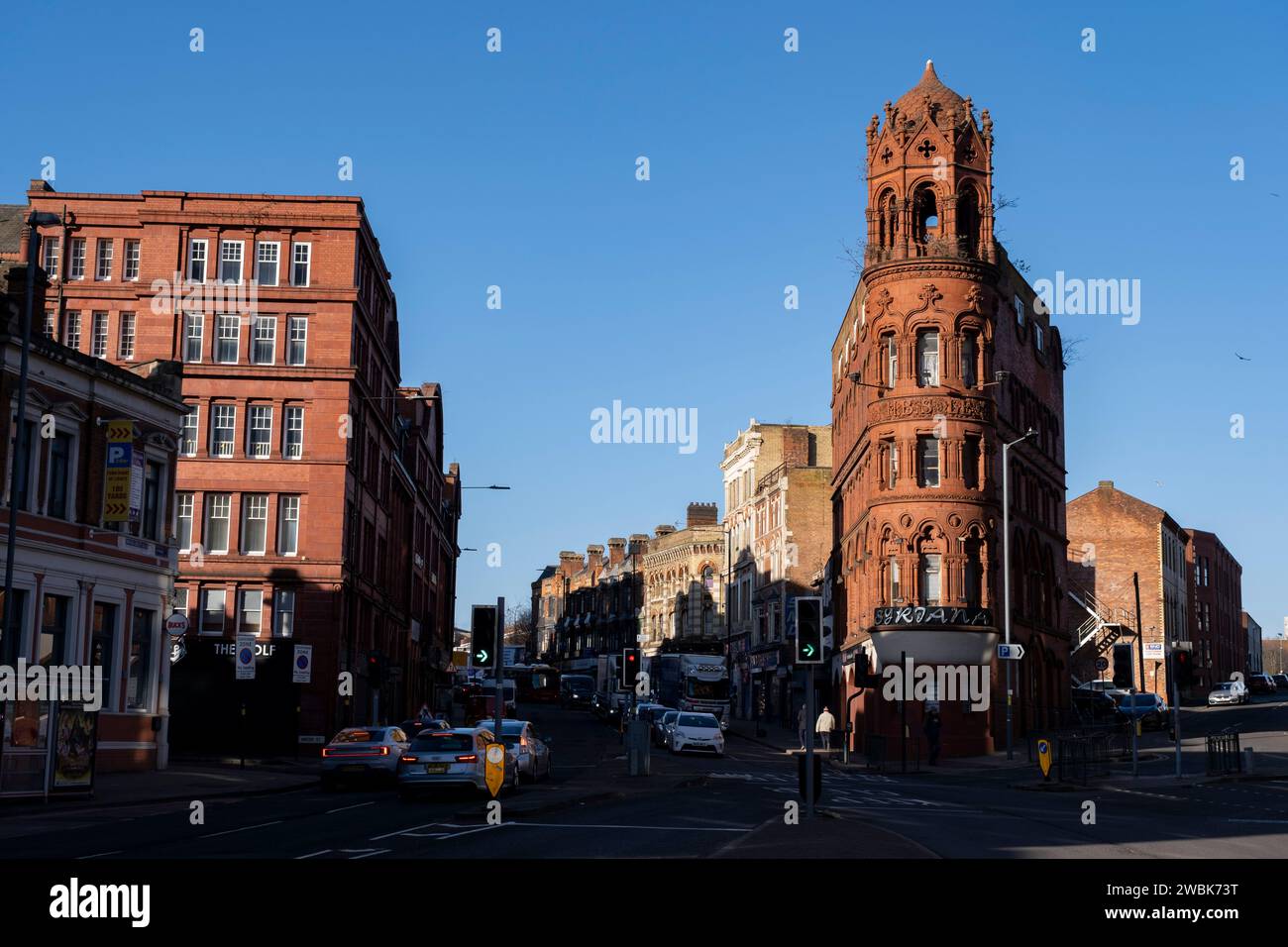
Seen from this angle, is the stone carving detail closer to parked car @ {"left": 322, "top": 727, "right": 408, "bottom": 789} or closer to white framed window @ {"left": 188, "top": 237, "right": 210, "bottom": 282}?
white framed window @ {"left": 188, "top": 237, "right": 210, "bottom": 282}

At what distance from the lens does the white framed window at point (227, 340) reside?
52750 millimetres

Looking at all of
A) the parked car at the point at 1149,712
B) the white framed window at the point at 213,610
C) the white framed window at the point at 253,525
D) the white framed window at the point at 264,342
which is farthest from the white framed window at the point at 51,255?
the parked car at the point at 1149,712

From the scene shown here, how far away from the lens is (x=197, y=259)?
53.1 meters

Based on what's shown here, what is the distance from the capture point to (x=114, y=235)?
5434cm

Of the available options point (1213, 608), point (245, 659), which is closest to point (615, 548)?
point (1213, 608)

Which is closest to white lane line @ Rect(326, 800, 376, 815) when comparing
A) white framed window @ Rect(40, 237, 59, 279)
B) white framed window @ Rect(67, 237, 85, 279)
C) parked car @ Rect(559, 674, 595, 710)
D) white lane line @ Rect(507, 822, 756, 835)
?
white lane line @ Rect(507, 822, 756, 835)

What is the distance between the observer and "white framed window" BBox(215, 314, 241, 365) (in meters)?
52.8

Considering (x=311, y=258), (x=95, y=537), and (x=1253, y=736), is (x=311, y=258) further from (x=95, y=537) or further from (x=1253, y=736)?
(x=1253, y=736)

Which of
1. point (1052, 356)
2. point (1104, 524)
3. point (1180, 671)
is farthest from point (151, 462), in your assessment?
point (1104, 524)

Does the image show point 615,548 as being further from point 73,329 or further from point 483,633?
point 483,633

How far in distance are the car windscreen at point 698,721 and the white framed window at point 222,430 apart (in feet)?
63.9

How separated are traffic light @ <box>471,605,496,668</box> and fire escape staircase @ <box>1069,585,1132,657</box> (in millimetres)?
57952

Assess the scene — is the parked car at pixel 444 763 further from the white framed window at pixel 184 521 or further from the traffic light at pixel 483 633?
the white framed window at pixel 184 521
